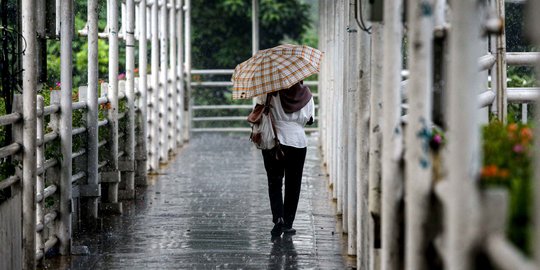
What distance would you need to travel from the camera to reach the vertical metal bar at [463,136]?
10.0 ft

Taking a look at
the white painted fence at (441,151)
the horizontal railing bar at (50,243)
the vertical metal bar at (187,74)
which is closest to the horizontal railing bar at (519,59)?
the white painted fence at (441,151)

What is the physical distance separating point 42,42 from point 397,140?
4.63 metres

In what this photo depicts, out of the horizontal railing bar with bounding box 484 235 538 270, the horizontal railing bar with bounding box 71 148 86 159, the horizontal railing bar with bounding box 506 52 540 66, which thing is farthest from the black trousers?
the horizontal railing bar with bounding box 484 235 538 270

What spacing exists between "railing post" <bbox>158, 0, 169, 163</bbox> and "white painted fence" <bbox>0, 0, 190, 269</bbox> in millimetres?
14

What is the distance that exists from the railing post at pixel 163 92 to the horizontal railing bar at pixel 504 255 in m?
12.7

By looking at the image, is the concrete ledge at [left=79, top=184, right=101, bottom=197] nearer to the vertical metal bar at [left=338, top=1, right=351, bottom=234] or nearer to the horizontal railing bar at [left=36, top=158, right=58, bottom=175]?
the horizontal railing bar at [left=36, top=158, right=58, bottom=175]

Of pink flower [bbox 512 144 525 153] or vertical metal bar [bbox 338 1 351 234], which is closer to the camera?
pink flower [bbox 512 144 525 153]

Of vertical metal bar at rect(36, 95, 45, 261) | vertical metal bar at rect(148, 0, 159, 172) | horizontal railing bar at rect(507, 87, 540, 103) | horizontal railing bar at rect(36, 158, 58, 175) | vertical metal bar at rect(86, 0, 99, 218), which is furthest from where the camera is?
vertical metal bar at rect(148, 0, 159, 172)

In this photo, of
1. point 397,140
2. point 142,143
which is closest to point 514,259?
point 397,140

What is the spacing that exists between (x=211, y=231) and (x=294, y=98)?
1.34 m

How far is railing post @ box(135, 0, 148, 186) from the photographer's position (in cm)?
1256

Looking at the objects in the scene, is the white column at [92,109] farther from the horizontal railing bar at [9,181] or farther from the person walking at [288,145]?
the horizontal railing bar at [9,181]

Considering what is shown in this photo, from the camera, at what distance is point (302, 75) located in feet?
→ 28.2

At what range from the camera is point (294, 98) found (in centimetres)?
870
